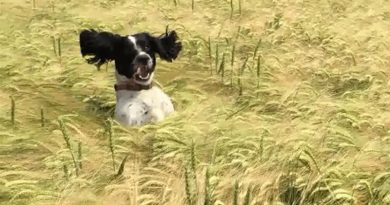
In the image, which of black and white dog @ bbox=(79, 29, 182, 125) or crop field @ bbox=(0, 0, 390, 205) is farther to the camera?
black and white dog @ bbox=(79, 29, 182, 125)

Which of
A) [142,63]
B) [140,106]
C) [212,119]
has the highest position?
[142,63]

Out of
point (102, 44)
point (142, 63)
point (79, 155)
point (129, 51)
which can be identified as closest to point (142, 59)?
point (142, 63)

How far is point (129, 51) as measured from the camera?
443 centimetres

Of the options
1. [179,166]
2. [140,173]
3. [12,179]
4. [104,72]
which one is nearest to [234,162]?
[179,166]

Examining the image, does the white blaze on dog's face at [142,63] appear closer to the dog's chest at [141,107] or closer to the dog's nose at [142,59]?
the dog's nose at [142,59]

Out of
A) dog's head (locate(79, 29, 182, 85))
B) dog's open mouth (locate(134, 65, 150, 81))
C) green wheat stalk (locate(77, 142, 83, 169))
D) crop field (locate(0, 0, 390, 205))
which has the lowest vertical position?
crop field (locate(0, 0, 390, 205))

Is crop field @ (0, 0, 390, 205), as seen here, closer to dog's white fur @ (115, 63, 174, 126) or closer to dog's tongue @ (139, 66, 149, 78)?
dog's white fur @ (115, 63, 174, 126)

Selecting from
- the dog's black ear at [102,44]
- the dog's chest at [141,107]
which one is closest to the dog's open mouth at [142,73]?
the dog's chest at [141,107]

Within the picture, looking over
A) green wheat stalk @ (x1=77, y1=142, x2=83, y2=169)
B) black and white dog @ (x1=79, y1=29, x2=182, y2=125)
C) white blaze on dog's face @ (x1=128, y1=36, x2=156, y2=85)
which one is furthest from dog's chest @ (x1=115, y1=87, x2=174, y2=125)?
Answer: green wheat stalk @ (x1=77, y1=142, x2=83, y2=169)

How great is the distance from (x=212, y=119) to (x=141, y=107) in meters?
0.53

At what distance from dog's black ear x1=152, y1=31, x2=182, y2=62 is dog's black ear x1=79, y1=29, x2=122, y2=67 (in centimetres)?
32

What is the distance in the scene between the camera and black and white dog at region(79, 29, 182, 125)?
436 cm

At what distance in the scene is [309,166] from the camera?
11.3 ft

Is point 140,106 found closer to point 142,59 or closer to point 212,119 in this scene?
point 142,59
